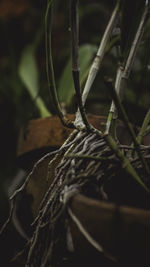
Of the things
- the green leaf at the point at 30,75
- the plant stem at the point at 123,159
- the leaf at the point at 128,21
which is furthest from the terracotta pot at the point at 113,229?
the green leaf at the point at 30,75

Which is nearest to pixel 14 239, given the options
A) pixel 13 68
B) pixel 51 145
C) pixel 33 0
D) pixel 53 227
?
pixel 51 145

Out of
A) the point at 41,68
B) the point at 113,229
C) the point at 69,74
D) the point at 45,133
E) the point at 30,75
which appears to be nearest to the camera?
the point at 113,229

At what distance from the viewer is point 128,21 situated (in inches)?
13.2

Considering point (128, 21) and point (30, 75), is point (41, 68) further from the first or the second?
point (128, 21)

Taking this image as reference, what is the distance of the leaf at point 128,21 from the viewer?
1.05ft

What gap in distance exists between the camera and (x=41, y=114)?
70 cm

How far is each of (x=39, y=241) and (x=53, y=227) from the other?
46 millimetres

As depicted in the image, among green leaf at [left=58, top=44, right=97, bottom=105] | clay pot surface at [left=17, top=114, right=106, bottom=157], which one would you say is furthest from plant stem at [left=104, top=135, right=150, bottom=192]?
green leaf at [left=58, top=44, right=97, bottom=105]

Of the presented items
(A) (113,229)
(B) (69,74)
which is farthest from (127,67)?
(B) (69,74)

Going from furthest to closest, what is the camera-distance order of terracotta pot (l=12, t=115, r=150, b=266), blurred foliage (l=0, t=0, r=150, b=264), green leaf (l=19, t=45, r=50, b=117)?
1. green leaf (l=19, t=45, r=50, b=117)
2. blurred foliage (l=0, t=0, r=150, b=264)
3. terracotta pot (l=12, t=115, r=150, b=266)

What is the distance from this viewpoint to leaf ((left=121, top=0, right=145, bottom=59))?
0.32m

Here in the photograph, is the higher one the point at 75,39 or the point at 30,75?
the point at 75,39

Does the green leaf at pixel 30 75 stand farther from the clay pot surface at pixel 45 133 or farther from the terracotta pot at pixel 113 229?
the terracotta pot at pixel 113 229

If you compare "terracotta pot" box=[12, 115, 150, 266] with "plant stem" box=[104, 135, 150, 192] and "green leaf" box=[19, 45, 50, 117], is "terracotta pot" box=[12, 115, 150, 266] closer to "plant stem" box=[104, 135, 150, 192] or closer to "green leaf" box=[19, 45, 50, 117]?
"plant stem" box=[104, 135, 150, 192]
